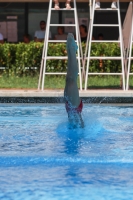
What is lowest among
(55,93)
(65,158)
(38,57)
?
(65,158)

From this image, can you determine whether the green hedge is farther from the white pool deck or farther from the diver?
the diver

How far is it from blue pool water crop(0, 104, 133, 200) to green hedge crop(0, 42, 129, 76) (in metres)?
5.35

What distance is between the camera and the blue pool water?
5484 mm

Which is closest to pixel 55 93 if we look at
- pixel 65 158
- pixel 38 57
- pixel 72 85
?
pixel 72 85

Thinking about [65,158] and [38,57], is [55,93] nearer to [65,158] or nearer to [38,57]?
[38,57]

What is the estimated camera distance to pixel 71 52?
8094 millimetres

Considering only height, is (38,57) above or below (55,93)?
above

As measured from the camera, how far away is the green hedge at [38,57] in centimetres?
1549

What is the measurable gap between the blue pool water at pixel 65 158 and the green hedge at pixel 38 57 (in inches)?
211

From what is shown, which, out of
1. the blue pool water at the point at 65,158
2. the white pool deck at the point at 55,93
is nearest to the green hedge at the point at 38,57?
the white pool deck at the point at 55,93

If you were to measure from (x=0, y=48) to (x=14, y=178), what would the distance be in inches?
396

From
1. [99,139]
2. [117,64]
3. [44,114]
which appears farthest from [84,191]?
[117,64]

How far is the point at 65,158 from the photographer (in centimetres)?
663

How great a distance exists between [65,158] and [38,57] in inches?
365
